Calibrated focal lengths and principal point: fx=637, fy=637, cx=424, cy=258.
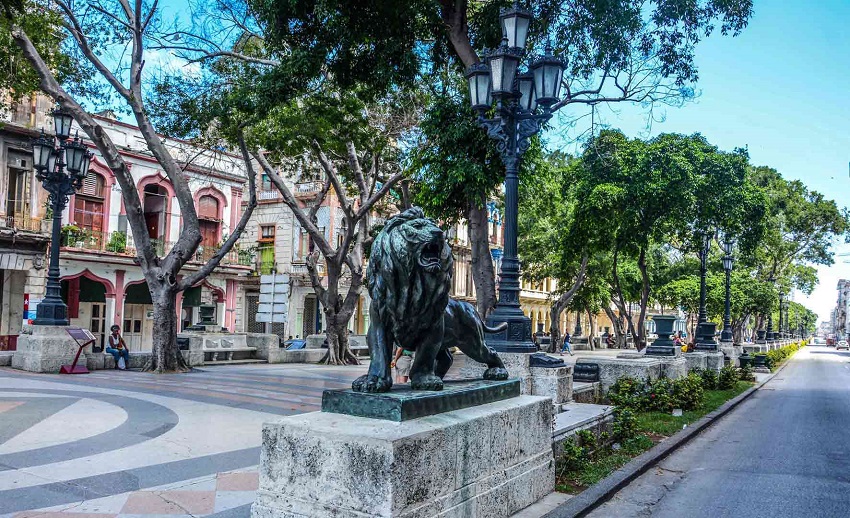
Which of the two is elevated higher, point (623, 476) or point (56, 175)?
point (56, 175)

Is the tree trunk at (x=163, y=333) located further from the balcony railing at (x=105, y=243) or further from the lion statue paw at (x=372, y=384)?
the lion statue paw at (x=372, y=384)

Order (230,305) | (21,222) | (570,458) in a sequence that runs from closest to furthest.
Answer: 1. (570,458)
2. (21,222)
3. (230,305)

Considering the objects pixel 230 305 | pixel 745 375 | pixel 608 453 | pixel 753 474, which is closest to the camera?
pixel 753 474

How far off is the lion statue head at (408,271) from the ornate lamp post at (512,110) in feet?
13.9

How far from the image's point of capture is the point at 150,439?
7.03 meters

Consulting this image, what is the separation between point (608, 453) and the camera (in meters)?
7.27

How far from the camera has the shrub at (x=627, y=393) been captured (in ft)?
32.9

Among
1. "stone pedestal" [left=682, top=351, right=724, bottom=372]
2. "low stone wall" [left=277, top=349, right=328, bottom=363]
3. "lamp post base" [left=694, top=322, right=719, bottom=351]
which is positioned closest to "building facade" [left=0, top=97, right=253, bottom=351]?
"low stone wall" [left=277, top=349, right=328, bottom=363]

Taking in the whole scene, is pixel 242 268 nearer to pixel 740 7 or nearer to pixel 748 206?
pixel 748 206

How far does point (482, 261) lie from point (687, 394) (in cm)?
457

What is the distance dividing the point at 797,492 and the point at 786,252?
38755mm

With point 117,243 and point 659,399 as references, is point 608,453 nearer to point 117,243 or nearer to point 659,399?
point 659,399

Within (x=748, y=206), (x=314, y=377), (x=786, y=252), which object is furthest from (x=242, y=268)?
(x=786, y=252)

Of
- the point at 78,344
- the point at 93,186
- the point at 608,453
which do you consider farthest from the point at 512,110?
the point at 93,186
